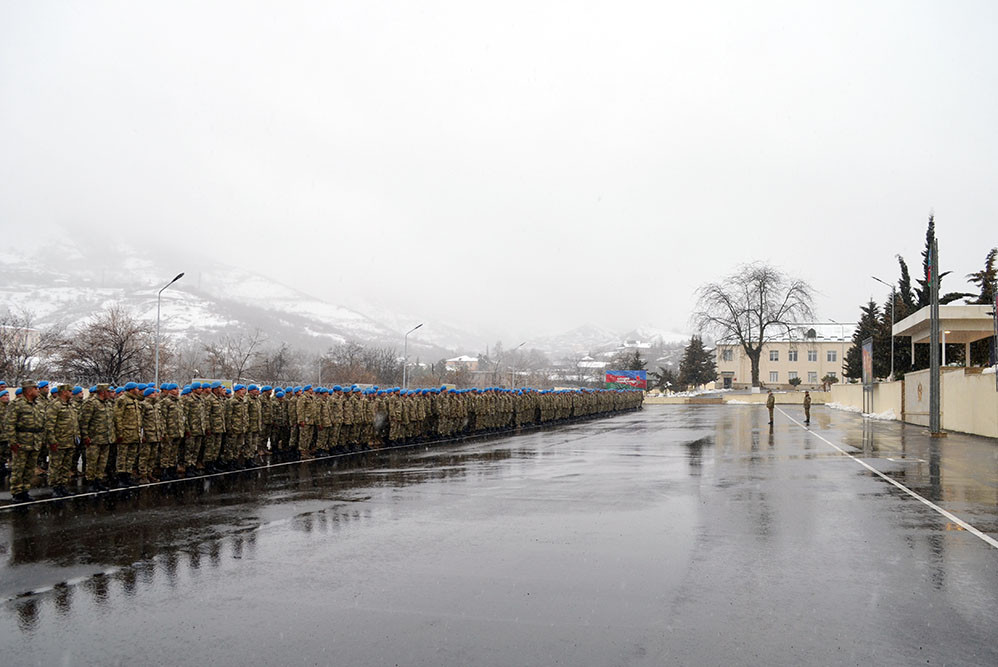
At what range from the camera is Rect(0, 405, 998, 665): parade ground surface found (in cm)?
529

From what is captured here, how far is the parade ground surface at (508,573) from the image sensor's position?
5.29 meters

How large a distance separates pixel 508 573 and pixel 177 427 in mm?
9876

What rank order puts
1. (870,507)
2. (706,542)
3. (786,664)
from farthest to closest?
(870,507) < (706,542) < (786,664)

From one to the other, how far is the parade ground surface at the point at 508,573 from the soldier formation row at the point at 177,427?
1.09 metres

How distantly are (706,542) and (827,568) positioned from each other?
1.44m

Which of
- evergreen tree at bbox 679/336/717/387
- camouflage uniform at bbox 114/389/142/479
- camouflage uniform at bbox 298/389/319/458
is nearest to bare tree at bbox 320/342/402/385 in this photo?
evergreen tree at bbox 679/336/717/387

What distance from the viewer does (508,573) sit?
23.6ft

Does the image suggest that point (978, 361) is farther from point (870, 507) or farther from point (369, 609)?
point (369, 609)

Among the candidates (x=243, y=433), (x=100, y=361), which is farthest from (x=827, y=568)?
(x=100, y=361)

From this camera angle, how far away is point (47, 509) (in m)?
11.1

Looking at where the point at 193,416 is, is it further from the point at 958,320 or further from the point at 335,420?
the point at 958,320

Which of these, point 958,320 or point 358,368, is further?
point 358,368

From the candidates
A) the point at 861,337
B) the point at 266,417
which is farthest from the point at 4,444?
the point at 861,337

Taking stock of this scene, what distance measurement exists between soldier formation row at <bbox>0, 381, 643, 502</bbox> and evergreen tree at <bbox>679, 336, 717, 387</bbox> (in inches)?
3566
